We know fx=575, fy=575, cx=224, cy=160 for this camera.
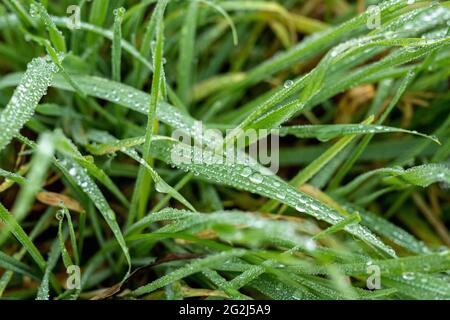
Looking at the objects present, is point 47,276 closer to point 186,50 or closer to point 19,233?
point 19,233

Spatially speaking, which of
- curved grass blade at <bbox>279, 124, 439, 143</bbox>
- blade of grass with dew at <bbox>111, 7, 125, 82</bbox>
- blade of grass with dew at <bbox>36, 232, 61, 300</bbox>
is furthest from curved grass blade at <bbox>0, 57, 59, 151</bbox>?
curved grass blade at <bbox>279, 124, 439, 143</bbox>

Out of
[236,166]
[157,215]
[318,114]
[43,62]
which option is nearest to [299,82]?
[236,166]

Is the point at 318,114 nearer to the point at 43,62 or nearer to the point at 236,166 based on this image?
the point at 236,166

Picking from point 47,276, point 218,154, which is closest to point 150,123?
point 218,154

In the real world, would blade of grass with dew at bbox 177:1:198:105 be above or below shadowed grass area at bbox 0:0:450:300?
above

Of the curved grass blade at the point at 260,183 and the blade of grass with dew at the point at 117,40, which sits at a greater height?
Result: the blade of grass with dew at the point at 117,40

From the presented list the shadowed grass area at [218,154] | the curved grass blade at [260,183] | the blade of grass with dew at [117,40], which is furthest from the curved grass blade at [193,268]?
the blade of grass with dew at [117,40]

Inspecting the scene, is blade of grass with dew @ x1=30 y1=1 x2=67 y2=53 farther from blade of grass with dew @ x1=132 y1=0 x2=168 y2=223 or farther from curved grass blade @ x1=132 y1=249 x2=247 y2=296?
curved grass blade @ x1=132 y1=249 x2=247 y2=296

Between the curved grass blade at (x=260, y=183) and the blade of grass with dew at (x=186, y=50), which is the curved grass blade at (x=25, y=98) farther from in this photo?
the blade of grass with dew at (x=186, y=50)
